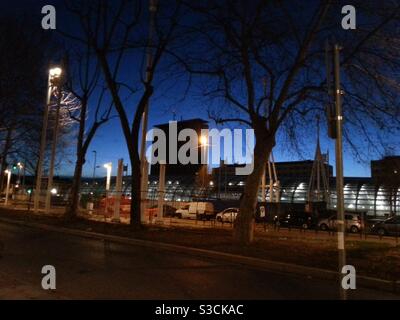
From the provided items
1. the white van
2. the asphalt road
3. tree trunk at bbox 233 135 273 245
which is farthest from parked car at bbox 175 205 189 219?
the asphalt road

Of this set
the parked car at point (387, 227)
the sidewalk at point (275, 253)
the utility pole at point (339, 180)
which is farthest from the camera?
the parked car at point (387, 227)

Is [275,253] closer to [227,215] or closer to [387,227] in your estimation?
[387,227]

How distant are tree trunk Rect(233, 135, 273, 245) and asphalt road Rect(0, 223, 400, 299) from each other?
3441mm

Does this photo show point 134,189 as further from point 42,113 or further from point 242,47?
point 42,113

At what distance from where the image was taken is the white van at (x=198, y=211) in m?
45.1

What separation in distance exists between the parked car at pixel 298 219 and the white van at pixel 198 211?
784cm

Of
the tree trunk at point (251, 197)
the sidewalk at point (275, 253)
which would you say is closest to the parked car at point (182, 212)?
the sidewalk at point (275, 253)

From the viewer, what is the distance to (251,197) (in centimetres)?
1711

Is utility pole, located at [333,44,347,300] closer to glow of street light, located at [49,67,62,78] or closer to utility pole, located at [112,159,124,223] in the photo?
utility pole, located at [112,159,124,223]

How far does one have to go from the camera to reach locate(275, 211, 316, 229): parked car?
39.3 m

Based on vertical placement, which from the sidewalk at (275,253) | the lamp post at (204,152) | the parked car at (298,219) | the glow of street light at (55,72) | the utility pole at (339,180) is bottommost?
the sidewalk at (275,253)

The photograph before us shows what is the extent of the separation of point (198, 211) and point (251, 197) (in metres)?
28.0

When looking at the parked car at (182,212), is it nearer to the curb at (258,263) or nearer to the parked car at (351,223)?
the parked car at (351,223)
